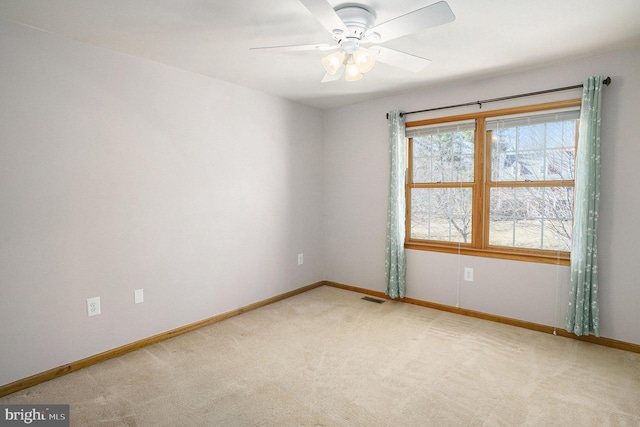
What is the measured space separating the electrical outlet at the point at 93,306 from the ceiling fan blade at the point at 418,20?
8.78ft

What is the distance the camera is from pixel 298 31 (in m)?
2.35

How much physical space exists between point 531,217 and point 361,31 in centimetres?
239

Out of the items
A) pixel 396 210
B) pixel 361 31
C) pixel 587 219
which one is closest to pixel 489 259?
pixel 587 219

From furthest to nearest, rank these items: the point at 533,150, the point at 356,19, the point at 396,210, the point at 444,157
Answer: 1. the point at 396,210
2. the point at 444,157
3. the point at 533,150
4. the point at 356,19

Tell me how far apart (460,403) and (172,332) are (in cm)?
237

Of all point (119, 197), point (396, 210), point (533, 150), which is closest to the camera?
point (119, 197)

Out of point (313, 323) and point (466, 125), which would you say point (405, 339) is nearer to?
point (313, 323)

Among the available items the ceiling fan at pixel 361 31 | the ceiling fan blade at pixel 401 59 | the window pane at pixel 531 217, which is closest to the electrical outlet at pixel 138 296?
the ceiling fan at pixel 361 31

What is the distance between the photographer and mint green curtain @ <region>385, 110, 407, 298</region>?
12.7 feet

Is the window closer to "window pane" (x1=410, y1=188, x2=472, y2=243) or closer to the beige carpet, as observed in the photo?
"window pane" (x1=410, y1=188, x2=472, y2=243)

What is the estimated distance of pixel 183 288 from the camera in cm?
319

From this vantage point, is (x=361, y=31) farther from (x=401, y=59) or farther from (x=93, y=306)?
(x=93, y=306)

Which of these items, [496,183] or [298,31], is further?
[496,183]

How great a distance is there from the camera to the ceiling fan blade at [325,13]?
1.61 m
